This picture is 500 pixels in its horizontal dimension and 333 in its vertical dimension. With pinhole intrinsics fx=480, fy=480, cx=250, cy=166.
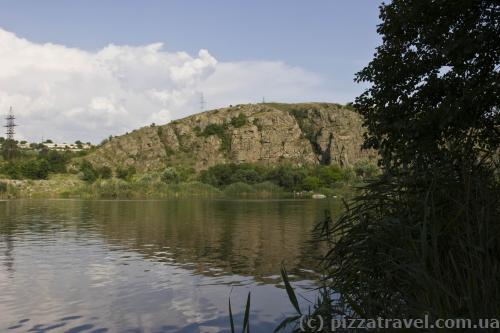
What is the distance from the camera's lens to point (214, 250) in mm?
26547

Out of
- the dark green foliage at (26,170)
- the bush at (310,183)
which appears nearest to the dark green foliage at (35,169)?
the dark green foliage at (26,170)

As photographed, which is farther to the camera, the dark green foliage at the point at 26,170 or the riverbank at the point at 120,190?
the dark green foliage at the point at 26,170

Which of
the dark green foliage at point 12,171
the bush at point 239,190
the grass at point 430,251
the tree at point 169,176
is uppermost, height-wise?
the dark green foliage at point 12,171

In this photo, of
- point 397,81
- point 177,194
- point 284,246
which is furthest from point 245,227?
point 177,194

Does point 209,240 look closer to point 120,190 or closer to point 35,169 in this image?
point 120,190

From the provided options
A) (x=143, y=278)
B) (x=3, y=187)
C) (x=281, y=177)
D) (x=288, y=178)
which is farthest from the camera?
(x=281, y=177)

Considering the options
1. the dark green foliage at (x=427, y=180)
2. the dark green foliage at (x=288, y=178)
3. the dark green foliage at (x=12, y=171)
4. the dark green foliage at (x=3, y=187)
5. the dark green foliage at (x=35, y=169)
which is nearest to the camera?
the dark green foliage at (x=427, y=180)

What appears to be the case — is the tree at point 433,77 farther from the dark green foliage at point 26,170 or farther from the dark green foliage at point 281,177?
the dark green foliage at point 26,170

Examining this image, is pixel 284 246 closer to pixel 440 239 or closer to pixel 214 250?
pixel 214 250

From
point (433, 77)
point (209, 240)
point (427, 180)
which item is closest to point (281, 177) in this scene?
point (209, 240)

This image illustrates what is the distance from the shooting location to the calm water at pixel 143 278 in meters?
13.2

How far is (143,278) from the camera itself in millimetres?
18703

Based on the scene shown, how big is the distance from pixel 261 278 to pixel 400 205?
1220cm

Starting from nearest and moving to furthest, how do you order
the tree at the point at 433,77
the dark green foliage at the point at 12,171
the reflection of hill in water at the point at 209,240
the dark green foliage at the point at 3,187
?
the tree at the point at 433,77 → the reflection of hill in water at the point at 209,240 → the dark green foliage at the point at 3,187 → the dark green foliage at the point at 12,171
